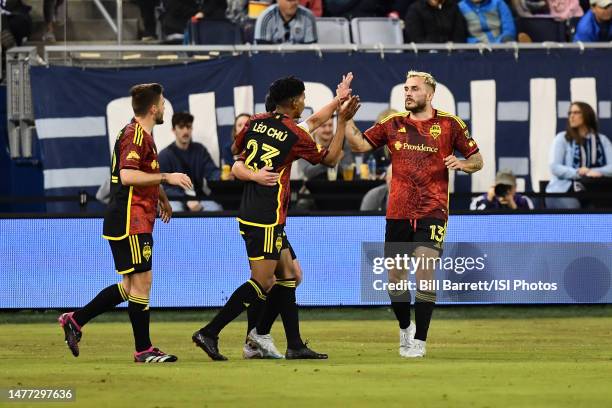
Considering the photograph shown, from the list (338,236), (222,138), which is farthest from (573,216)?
(222,138)

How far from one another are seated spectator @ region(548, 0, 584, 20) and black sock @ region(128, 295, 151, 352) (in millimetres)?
11879

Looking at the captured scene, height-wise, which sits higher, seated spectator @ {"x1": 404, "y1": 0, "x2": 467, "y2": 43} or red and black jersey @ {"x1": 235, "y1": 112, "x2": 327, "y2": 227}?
seated spectator @ {"x1": 404, "y1": 0, "x2": 467, "y2": 43}

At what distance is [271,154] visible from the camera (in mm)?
10641

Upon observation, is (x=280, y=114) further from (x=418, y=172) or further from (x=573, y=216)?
(x=573, y=216)

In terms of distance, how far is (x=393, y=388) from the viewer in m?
8.77

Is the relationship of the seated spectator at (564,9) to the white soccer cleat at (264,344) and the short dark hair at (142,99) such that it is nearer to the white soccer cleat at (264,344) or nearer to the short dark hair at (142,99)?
the white soccer cleat at (264,344)

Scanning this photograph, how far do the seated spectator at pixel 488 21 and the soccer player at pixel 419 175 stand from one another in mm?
8409

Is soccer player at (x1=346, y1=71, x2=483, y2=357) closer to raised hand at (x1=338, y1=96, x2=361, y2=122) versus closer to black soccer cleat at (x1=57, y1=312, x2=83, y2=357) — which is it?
raised hand at (x1=338, y1=96, x2=361, y2=122)

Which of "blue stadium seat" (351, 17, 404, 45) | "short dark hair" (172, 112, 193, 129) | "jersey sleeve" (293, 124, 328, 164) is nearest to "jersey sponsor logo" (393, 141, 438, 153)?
"jersey sleeve" (293, 124, 328, 164)

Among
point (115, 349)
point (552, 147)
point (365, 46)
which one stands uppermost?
point (365, 46)

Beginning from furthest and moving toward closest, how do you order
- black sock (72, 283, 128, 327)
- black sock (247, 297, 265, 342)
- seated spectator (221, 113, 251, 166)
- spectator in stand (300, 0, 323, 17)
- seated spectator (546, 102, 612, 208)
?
spectator in stand (300, 0, 323, 17) → seated spectator (546, 102, 612, 208) → seated spectator (221, 113, 251, 166) → black sock (247, 297, 265, 342) → black sock (72, 283, 128, 327)

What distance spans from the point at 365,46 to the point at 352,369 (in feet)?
29.1

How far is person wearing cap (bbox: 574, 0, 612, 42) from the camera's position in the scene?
19.3 m

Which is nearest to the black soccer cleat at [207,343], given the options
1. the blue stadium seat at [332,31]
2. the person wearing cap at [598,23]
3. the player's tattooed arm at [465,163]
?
the player's tattooed arm at [465,163]
